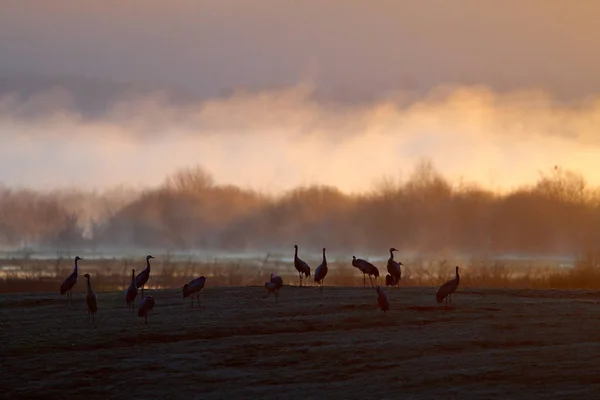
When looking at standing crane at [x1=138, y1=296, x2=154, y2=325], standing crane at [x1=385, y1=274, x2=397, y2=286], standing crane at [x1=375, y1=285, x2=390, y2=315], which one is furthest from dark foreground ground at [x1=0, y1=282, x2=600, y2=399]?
standing crane at [x1=385, y1=274, x2=397, y2=286]

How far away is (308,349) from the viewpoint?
3441 centimetres

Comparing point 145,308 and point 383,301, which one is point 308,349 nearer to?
point 383,301

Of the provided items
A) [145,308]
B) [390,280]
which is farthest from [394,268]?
[145,308]

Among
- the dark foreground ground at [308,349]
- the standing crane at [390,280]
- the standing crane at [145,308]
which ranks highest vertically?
the standing crane at [390,280]

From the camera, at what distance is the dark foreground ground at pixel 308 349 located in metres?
29.7

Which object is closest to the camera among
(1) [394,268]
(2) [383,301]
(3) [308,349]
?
(3) [308,349]

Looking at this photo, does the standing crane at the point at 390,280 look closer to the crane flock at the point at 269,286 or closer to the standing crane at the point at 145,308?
the crane flock at the point at 269,286

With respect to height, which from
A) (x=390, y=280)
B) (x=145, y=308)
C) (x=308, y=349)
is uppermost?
(x=390, y=280)

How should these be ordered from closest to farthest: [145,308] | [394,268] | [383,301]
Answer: [145,308]
[383,301]
[394,268]

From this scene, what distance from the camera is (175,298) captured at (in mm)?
47438

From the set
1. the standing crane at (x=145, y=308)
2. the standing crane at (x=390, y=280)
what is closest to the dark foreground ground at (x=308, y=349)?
the standing crane at (x=145, y=308)

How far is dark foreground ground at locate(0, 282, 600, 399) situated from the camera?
29.7 metres

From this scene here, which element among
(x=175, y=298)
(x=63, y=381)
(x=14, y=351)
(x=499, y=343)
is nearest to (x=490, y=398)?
(x=499, y=343)

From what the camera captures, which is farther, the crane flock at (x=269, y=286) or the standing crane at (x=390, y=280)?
the standing crane at (x=390, y=280)
